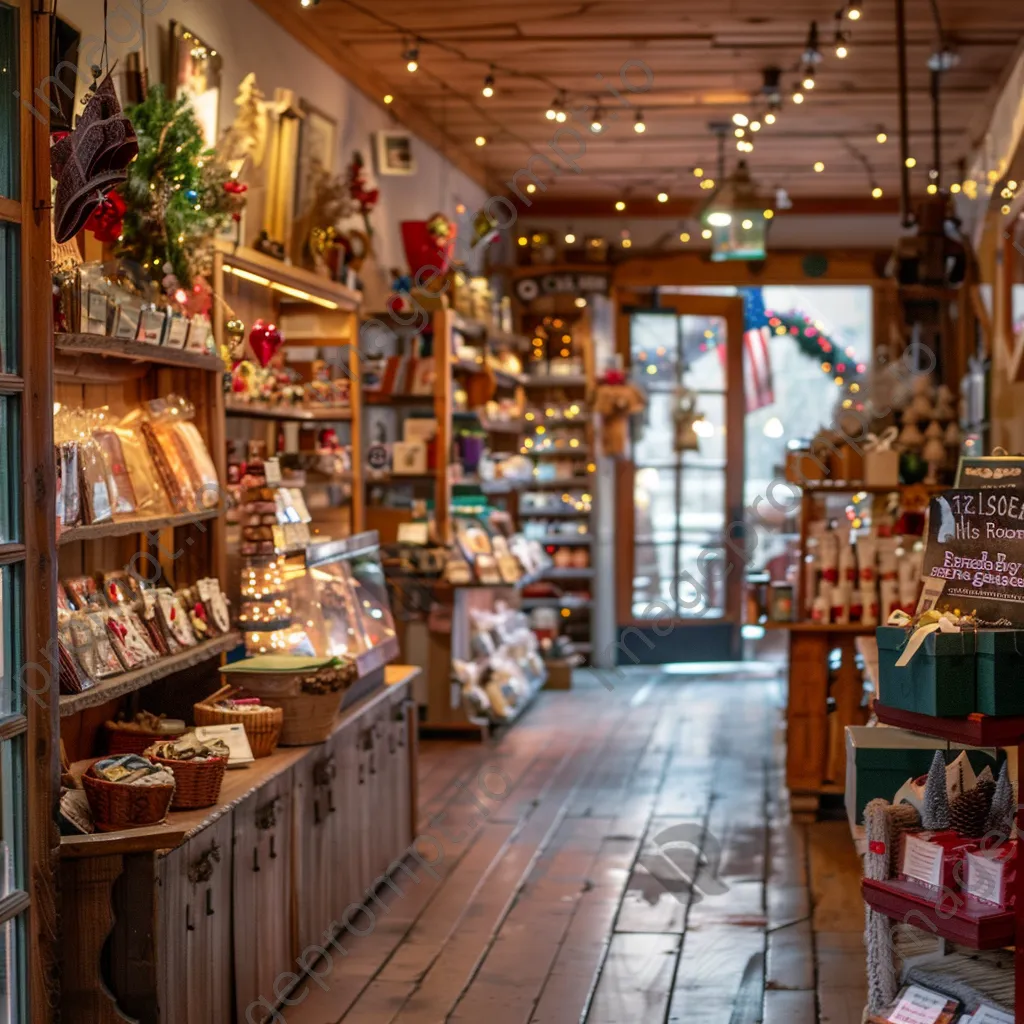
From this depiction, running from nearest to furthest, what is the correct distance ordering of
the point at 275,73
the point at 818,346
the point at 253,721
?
the point at 253,721 < the point at 275,73 < the point at 818,346

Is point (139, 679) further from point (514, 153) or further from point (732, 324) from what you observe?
point (732, 324)

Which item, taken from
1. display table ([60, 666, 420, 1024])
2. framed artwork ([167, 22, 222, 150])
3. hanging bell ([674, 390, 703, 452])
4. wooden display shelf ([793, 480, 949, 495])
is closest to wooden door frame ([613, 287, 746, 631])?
hanging bell ([674, 390, 703, 452])

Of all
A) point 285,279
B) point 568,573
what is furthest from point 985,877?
point 568,573

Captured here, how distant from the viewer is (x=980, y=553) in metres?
3.16

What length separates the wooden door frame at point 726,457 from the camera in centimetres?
1154

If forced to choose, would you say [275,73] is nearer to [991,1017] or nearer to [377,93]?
[377,93]

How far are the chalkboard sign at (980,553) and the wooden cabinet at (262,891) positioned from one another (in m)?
1.90

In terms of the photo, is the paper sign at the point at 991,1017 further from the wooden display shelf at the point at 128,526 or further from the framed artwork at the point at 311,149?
the framed artwork at the point at 311,149

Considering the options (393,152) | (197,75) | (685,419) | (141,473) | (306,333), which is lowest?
(141,473)

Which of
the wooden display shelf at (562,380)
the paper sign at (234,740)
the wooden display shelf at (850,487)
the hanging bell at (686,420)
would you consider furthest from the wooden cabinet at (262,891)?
the hanging bell at (686,420)

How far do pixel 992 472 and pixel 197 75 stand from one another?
3.15m

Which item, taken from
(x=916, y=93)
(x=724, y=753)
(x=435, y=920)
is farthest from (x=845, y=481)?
(x=435, y=920)

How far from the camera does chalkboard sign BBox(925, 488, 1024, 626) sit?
3066 mm

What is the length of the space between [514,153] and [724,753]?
4194 mm
